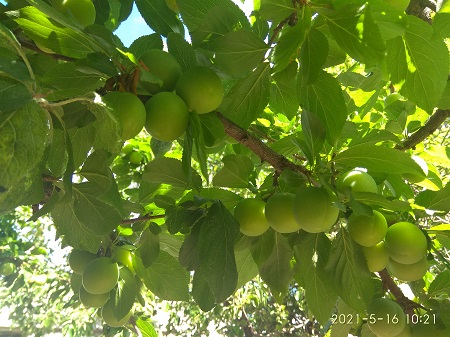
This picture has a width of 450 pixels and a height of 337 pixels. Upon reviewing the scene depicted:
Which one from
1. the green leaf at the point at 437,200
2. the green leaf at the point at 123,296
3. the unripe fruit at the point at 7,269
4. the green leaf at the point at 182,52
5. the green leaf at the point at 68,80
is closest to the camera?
the green leaf at the point at 68,80

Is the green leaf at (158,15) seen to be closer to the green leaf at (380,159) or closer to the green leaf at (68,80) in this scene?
the green leaf at (68,80)

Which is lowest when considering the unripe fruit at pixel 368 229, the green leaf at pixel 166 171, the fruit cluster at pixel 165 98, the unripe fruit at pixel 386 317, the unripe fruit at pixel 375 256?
the unripe fruit at pixel 386 317

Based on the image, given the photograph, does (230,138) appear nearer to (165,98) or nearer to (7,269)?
(165,98)

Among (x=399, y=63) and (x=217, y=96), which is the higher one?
(x=399, y=63)

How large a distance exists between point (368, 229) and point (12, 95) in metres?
0.90

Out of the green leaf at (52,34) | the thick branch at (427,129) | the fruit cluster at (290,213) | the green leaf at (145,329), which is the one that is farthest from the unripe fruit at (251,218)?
the green leaf at (145,329)

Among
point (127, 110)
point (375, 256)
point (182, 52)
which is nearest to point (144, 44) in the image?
point (182, 52)

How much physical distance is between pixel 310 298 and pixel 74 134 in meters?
0.84

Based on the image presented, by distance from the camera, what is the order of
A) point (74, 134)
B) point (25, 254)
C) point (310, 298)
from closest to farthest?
point (74, 134)
point (310, 298)
point (25, 254)

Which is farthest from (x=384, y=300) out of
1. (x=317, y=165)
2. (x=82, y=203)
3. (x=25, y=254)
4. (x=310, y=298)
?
(x=25, y=254)

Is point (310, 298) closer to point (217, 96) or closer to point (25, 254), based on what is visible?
point (217, 96)

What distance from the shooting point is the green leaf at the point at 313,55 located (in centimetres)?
96

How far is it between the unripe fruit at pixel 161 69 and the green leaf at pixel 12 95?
0.33 m

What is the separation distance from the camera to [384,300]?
1.40m
